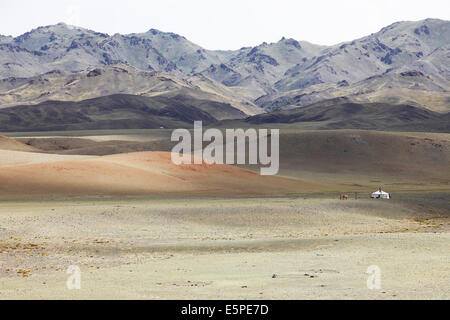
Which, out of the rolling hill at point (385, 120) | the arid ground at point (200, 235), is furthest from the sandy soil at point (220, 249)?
the rolling hill at point (385, 120)

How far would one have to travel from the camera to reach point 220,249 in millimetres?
24812

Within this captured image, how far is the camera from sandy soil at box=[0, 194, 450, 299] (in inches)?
610

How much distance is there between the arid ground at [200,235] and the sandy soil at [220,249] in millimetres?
55

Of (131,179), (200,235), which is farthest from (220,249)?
(131,179)

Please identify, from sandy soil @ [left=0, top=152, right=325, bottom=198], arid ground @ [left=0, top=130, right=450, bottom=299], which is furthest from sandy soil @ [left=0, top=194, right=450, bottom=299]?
sandy soil @ [left=0, top=152, right=325, bottom=198]

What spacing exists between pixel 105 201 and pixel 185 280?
2854cm

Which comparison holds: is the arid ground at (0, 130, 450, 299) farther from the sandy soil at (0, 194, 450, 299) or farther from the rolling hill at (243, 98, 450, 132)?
the rolling hill at (243, 98, 450, 132)

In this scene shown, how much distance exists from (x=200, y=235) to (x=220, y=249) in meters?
6.07

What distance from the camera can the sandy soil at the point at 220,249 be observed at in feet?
50.8

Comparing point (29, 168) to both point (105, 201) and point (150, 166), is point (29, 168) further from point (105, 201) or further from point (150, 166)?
point (105, 201)

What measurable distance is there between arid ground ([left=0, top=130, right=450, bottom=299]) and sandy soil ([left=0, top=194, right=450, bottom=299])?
55 millimetres

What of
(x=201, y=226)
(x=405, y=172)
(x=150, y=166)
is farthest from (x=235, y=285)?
(x=405, y=172)

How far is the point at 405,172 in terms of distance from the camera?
85250 mm

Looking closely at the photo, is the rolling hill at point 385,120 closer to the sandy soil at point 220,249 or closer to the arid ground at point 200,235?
the arid ground at point 200,235
